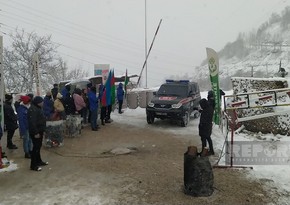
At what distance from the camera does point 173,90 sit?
50.9 feet

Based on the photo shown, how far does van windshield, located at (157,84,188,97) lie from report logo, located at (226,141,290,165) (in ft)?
→ 17.3

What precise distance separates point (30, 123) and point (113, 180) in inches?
97.0

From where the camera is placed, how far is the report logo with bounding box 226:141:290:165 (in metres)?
8.72

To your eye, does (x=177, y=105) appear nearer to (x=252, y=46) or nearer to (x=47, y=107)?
(x=47, y=107)

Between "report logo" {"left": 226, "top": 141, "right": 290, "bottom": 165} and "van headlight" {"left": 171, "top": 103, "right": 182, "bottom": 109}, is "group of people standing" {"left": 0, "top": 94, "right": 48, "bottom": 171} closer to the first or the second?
"report logo" {"left": 226, "top": 141, "right": 290, "bottom": 165}

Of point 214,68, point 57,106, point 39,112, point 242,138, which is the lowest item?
point 242,138

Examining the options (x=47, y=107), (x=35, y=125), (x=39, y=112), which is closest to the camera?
(x=35, y=125)

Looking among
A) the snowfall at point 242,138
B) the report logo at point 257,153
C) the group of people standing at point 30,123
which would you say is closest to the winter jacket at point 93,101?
the snowfall at point 242,138

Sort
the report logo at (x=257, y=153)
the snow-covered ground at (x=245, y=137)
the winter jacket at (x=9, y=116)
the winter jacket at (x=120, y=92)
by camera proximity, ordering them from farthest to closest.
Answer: the winter jacket at (x=120, y=92)
the winter jacket at (x=9, y=116)
the report logo at (x=257, y=153)
the snow-covered ground at (x=245, y=137)

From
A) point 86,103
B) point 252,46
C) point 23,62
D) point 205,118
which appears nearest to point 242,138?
point 205,118

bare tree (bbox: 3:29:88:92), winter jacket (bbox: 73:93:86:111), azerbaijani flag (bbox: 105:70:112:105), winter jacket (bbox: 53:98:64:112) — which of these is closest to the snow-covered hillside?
bare tree (bbox: 3:29:88:92)

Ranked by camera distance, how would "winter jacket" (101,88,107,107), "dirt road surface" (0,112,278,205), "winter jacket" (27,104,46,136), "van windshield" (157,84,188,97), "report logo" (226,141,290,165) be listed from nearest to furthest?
"dirt road surface" (0,112,278,205)
"winter jacket" (27,104,46,136)
"report logo" (226,141,290,165)
"winter jacket" (101,88,107,107)
"van windshield" (157,84,188,97)

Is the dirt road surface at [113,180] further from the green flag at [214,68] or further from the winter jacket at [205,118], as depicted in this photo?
the green flag at [214,68]

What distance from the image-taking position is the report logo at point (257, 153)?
8.72 meters
